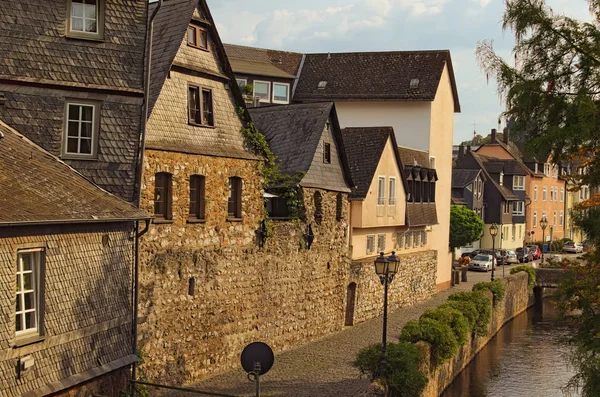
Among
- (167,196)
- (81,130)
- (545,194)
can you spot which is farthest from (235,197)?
(545,194)

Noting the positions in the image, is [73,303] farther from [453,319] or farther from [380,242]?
[380,242]

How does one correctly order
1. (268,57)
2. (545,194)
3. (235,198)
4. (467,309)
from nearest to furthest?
(235,198)
(467,309)
(268,57)
(545,194)

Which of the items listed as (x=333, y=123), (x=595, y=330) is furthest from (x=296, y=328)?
(x=595, y=330)

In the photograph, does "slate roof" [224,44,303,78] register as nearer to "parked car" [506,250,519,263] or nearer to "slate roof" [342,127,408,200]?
"slate roof" [342,127,408,200]

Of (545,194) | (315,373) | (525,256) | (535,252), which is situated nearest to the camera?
(315,373)

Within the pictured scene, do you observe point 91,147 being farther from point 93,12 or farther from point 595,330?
point 595,330

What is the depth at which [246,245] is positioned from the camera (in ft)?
82.3

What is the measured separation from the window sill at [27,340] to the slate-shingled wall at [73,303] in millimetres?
68

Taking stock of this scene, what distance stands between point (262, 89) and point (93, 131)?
32.6 metres

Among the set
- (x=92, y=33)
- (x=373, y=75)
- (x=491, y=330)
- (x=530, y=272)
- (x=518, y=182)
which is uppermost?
(x=373, y=75)

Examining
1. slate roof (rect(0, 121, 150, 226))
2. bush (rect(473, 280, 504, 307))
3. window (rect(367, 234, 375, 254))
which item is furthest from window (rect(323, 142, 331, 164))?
slate roof (rect(0, 121, 150, 226))

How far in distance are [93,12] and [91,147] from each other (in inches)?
111

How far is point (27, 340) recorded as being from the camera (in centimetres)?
1464

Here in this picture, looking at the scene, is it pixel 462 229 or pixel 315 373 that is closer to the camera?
pixel 315 373
